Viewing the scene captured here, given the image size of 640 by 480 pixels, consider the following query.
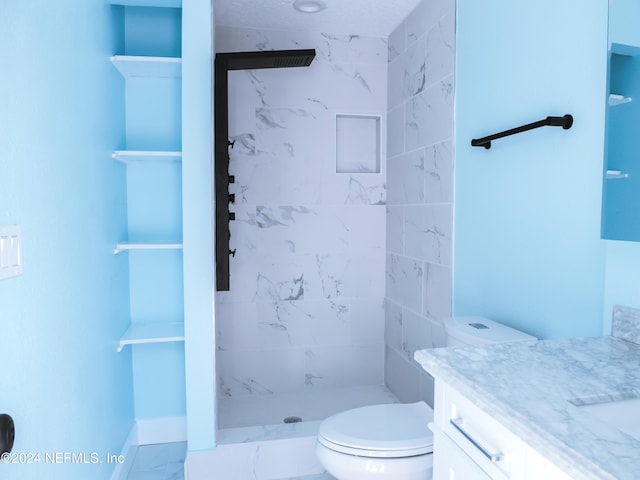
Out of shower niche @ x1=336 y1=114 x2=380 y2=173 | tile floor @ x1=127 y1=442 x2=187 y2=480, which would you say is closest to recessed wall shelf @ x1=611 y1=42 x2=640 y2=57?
shower niche @ x1=336 y1=114 x2=380 y2=173

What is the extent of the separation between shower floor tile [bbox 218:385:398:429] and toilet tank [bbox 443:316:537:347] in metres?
1.20

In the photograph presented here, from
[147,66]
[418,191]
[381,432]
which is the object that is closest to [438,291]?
[418,191]

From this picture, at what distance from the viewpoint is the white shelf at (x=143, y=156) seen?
2076mm

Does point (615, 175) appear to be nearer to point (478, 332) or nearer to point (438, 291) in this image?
point (478, 332)

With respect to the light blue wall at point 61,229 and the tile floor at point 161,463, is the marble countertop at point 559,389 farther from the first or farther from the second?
the tile floor at point 161,463

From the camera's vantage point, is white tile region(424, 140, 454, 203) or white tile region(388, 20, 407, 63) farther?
white tile region(388, 20, 407, 63)

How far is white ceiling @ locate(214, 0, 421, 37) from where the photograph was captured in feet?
8.08

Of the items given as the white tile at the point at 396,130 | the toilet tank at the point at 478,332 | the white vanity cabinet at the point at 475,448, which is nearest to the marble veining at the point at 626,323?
the toilet tank at the point at 478,332

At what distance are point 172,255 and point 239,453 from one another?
1051 mm

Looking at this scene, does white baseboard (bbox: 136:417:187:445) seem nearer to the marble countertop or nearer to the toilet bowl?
the toilet bowl

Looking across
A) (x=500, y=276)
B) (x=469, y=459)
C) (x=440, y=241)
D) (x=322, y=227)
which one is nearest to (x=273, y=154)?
(x=322, y=227)

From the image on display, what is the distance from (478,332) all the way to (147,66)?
188 centimetres

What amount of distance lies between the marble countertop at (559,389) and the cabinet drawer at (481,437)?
0.05 metres

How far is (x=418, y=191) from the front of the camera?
2490 mm
